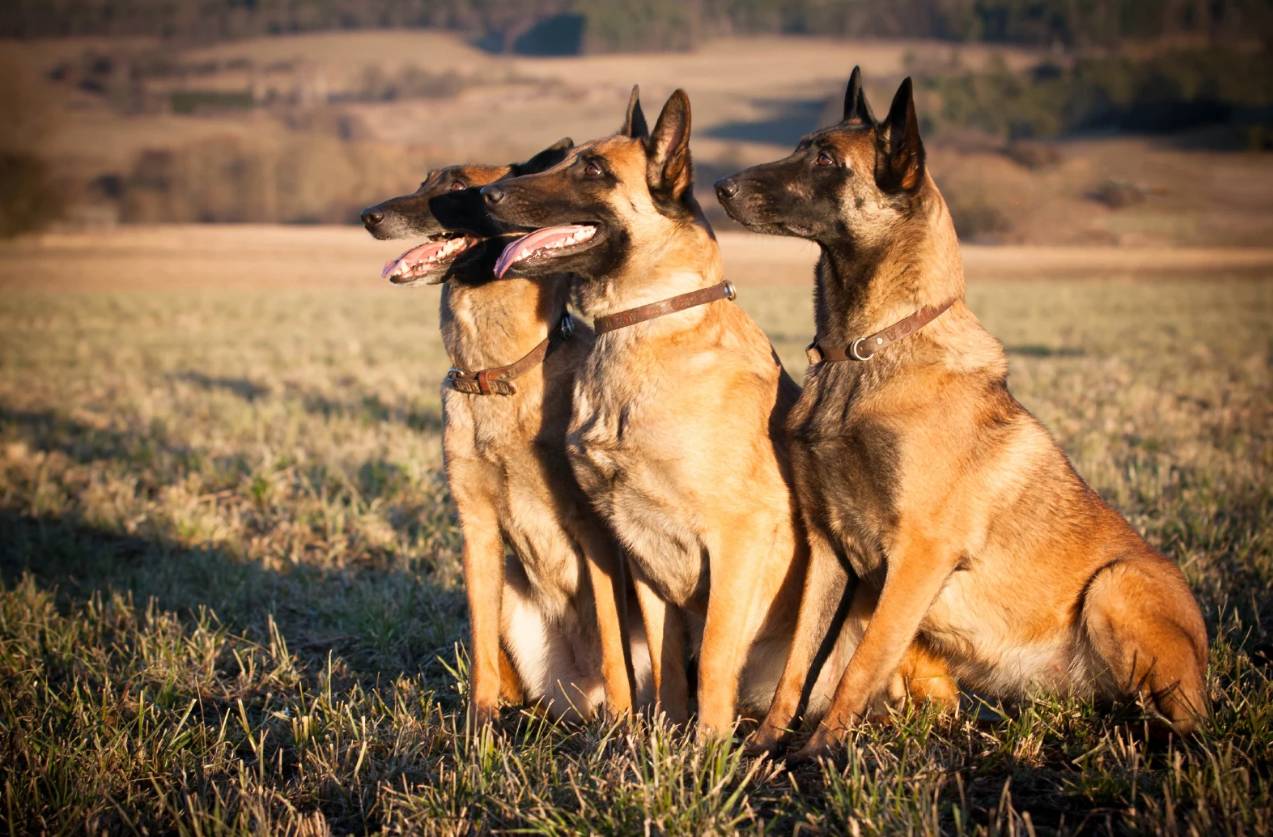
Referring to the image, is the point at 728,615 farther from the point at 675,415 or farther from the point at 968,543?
the point at 968,543

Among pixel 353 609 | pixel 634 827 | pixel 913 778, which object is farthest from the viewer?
pixel 353 609

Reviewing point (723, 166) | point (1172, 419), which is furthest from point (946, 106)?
point (1172, 419)

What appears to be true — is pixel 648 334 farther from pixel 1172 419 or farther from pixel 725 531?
pixel 1172 419

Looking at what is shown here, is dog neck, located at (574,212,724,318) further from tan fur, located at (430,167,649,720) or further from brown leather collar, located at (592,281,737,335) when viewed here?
tan fur, located at (430,167,649,720)

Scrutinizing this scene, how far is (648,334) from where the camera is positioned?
11.9ft

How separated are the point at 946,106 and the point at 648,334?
248ft

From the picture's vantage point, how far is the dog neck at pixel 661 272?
3.71 meters

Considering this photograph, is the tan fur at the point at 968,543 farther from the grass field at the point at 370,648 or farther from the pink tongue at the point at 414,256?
the pink tongue at the point at 414,256

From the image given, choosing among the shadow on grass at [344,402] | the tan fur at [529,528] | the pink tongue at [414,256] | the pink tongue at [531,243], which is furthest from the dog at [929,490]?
the shadow on grass at [344,402]

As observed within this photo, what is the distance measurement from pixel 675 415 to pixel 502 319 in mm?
965

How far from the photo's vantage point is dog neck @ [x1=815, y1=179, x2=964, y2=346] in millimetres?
3535

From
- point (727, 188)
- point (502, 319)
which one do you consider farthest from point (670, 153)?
point (502, 319)

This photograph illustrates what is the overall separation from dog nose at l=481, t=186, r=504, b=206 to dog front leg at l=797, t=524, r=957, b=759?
195cm

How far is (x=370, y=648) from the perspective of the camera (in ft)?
15.2
